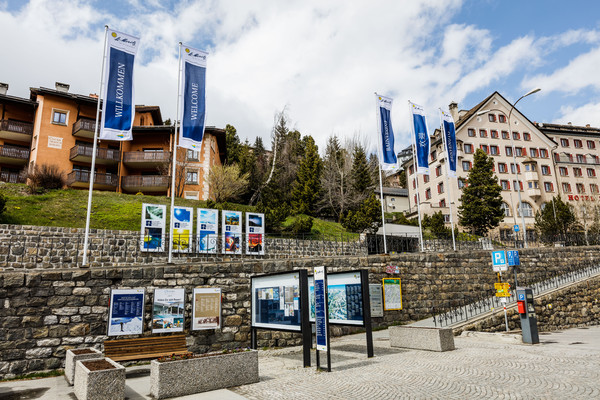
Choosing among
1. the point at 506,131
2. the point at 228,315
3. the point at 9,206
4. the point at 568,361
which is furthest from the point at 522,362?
the point at 506,131

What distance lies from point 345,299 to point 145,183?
26370mm

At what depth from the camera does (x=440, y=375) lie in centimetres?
734

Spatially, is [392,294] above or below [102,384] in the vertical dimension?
above

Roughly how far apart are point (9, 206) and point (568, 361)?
25.0 metres

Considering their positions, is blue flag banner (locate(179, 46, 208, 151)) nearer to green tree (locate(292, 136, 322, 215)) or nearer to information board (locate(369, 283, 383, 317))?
information board (locate(369, 283, 383, 317))

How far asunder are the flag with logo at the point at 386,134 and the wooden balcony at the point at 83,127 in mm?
25706

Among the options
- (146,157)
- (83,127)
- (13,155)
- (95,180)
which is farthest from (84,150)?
(13,155)

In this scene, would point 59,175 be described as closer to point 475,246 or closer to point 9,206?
point 9,206

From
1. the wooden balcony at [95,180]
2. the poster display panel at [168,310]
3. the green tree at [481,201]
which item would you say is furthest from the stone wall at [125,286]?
the wooden balcony at [95,180]

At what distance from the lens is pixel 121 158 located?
32.2m

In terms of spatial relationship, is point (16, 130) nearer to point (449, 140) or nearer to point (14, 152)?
point (14, 152)

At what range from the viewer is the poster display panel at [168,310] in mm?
10430

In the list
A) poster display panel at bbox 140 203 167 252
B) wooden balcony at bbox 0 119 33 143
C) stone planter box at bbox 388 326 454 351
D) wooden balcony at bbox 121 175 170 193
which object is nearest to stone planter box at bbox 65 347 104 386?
stone planter box at bbox 388 326 454 351

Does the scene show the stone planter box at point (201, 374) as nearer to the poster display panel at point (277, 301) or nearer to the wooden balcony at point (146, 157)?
the poster display panel at point (277, 301)
